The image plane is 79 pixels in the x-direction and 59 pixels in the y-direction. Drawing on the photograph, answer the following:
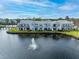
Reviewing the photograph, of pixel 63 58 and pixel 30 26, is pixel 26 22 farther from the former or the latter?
pixel 63 58

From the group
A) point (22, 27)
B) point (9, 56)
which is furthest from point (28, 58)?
point (22, 27)

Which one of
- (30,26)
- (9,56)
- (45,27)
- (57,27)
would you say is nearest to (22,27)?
(30,26)

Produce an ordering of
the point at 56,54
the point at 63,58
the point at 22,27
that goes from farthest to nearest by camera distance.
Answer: the point at 22,27, the point at 56,54, the point at 63,58

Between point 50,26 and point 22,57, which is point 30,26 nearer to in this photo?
point 50,26

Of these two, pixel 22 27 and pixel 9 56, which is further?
pixel 22 27

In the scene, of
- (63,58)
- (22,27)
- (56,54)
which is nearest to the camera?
(63,58)

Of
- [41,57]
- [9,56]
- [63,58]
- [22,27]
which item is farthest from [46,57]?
[22,27]

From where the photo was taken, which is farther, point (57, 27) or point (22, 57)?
point (57, 27)

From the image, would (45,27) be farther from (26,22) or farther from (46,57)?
(46,57)
